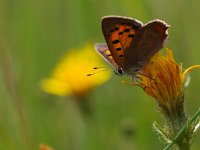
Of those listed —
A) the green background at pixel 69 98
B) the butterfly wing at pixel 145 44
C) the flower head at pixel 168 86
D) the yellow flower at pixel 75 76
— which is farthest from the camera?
the yellow flower at pixel 75 76

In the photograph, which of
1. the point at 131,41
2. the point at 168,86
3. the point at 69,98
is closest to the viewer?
the point at 168,86

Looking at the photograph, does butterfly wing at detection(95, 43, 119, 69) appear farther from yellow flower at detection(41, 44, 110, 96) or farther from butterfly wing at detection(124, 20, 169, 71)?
yellow flower at detection(41, 44, 110, 96)

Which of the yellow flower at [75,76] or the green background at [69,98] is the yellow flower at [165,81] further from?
the yellow flower at [75,76]

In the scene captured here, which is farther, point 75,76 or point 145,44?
point 75,76

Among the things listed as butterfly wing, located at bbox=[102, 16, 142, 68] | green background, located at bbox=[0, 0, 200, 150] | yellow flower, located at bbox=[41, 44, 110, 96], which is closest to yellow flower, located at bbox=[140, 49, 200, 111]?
butterfly wing, located at bbox=[102, 16, 142, 68]

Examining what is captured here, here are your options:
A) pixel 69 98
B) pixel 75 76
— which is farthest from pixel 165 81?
pixel 75 76

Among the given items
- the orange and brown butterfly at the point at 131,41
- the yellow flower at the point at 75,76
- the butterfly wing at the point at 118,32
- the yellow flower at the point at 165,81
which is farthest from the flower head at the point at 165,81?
the yellow flower at the point at 75,76

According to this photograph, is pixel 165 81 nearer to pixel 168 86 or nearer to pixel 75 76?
pixel 168 86
